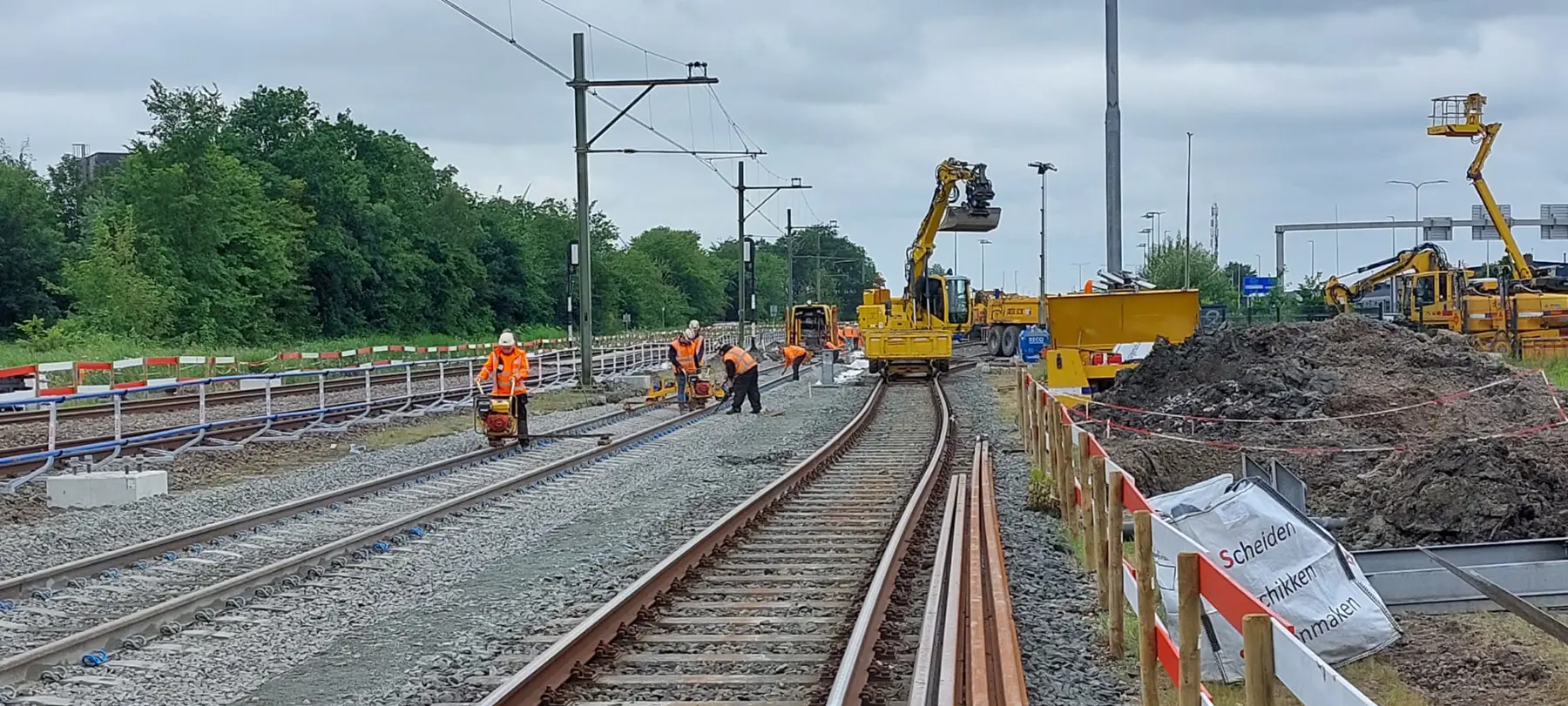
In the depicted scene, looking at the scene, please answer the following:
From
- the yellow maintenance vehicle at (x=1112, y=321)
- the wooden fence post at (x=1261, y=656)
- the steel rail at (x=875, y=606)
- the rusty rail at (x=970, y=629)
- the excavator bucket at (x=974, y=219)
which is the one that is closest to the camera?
the wooden fence post at (x=1261, y=656)

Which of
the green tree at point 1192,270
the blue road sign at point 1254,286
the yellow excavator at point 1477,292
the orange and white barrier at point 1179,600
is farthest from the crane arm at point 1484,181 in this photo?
the orange and white barrier at point 1179,600

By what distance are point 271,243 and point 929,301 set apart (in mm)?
35132

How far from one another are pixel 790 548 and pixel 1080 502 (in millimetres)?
2262

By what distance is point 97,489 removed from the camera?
48.1ft

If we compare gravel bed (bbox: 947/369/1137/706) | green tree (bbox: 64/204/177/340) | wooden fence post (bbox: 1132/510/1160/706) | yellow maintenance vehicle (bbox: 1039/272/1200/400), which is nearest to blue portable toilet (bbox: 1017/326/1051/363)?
yellow maintenance vehicle (bbox: 1039/272/1200/400)

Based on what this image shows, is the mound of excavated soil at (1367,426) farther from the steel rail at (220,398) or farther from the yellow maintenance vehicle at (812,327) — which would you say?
the yellow maintenance vehicle at (812,327)

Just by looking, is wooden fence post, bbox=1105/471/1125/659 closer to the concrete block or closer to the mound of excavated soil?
the mound of excavated soil

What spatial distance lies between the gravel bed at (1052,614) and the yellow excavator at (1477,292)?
23347 millimetres

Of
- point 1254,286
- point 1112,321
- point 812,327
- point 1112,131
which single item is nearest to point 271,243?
point 812,327

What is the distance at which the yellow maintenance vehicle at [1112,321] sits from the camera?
24.6 meters

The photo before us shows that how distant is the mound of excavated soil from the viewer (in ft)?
36.7

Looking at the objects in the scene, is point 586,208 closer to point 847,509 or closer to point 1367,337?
point 1367,337

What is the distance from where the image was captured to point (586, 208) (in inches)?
1250

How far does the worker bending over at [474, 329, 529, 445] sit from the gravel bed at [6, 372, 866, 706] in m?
2.88
